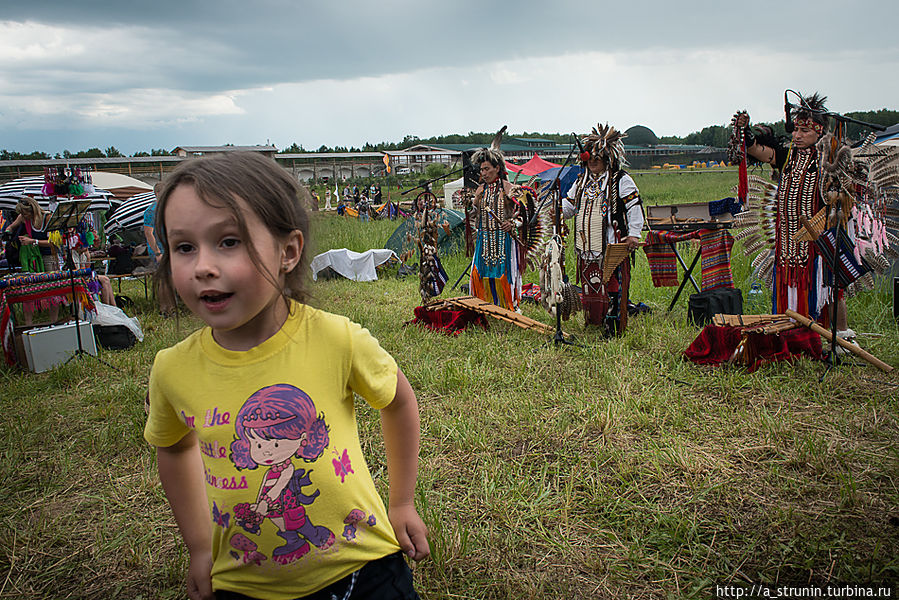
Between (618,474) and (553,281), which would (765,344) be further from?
(618,474)

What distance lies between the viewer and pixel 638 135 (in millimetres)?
53625

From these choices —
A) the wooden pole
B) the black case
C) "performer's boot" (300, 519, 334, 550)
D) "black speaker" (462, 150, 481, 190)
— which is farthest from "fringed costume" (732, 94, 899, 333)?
the black case

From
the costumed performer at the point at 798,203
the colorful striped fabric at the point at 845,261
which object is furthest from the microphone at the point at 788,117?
the colorful striped fabric at the point at 845,261

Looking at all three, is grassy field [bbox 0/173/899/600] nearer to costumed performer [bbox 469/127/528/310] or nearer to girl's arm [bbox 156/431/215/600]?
girl's arm [bbox 156/431/215/600]

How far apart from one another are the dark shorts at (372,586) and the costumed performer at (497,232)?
517 cm

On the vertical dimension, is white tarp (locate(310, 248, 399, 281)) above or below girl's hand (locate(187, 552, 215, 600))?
below

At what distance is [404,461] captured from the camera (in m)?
1.30

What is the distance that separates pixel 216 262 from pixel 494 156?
5.38 meters

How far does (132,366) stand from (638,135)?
54.5 metres

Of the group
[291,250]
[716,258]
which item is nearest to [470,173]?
[716,258]

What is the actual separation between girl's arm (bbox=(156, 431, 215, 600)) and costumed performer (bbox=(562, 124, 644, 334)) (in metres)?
4.69

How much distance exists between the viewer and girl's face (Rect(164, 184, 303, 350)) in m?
1.09

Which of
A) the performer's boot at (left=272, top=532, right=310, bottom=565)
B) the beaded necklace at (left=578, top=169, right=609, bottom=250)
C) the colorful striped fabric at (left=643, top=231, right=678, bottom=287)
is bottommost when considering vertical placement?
the colorful striped fabric at (left=643, top=231, right=678, bottom=287)

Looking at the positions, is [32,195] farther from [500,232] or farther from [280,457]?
[280,457]
